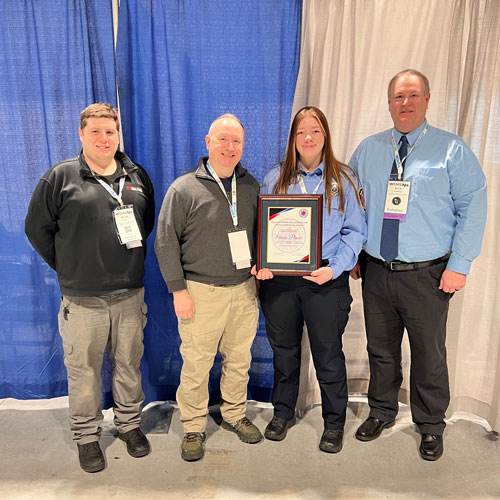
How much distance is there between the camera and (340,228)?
2242 millimetres

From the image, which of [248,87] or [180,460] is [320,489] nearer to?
[180,460]

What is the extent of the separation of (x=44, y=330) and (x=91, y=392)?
68cm

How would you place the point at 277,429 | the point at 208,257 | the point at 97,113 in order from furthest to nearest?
the point at 277,429
the point at 208,257
the point at 97,113

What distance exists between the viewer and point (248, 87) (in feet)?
8.43

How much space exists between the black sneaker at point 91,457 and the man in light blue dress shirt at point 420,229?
5.09 ft

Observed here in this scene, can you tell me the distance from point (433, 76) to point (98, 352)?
233 cm

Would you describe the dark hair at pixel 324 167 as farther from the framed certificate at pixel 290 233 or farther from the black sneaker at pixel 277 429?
the black sneaker at pixel 277 429

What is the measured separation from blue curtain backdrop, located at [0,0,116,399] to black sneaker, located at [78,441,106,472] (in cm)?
69

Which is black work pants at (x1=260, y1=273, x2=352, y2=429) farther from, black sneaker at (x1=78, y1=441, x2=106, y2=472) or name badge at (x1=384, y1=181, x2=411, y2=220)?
black sneaker at (x1=78, y1=441, x2=106, y2=472)

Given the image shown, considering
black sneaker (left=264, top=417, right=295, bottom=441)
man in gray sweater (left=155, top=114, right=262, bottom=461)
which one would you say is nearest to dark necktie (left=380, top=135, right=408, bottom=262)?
man in gray sweater (left=155, top=114, right=262, bottom=461)

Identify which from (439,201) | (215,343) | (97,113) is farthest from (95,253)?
(439,201)

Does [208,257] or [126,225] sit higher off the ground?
[126,225]

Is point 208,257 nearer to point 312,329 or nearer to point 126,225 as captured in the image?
point 126,225

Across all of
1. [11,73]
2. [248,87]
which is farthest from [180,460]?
[11,73]
